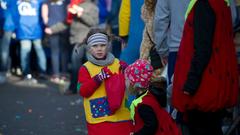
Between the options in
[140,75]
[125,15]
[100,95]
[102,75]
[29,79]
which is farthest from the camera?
[29,79]

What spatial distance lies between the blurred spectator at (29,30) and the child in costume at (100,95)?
6.56 m

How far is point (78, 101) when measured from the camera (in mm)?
10695

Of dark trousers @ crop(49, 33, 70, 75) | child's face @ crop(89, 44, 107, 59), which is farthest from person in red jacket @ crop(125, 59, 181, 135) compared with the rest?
dark trousers @ crop(49, 33, 70, 75)

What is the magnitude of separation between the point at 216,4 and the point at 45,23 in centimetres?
730

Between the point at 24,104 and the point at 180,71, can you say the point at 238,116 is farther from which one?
the point at 24,104

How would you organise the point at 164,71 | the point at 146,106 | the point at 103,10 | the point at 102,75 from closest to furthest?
the point at 146,106, the point at 102,75, the point at 164,71, the point at 103,10

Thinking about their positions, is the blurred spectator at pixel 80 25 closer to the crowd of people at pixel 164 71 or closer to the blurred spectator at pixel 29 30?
the blurred spectator at pixel 29 30

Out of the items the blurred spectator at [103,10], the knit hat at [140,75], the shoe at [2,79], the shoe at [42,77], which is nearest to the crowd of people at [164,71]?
the knit hat at [140,75]

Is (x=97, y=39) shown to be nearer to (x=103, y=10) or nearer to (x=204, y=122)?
(x=204, y=122)

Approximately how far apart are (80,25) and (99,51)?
17.2 ft

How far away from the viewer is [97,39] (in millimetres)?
6191

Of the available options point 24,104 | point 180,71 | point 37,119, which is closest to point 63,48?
point 24,104

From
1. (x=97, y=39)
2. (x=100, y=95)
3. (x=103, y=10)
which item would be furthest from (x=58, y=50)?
(x=100, y=95)

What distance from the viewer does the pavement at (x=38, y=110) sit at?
28.0ft
